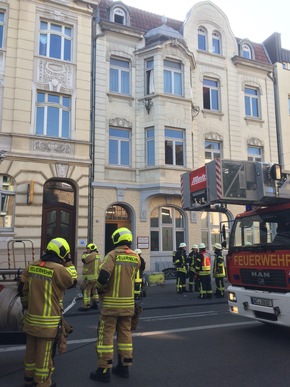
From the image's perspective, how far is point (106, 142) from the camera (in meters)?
16.2

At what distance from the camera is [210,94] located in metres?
19.3

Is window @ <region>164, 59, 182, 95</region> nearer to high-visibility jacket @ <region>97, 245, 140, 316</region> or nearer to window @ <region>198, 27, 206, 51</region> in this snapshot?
window @ <region>198, 27, 206, 51</region>

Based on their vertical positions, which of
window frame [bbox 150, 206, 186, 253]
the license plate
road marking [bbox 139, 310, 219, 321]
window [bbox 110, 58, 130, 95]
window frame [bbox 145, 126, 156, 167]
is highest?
window [bbox 110, 58, 130, 95]

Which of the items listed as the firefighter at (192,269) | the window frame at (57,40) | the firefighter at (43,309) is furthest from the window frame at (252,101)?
the firefighter at (43,309)

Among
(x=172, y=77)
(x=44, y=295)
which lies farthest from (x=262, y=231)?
(x=172, y=77)

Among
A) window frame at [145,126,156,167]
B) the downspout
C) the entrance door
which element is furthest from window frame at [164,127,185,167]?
the entrance door

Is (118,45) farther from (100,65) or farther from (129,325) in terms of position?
Result: (129,325)

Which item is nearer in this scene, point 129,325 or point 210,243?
point 129,325

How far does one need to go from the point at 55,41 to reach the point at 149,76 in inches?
185

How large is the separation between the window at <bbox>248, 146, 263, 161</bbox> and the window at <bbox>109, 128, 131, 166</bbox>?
7349 millimetres

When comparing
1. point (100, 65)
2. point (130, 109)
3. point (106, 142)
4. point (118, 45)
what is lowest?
point (106, 142)

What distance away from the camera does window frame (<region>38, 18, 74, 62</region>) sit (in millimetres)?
15406

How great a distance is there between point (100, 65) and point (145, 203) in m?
6.85

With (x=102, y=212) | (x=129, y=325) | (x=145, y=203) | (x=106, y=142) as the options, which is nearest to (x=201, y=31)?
(x=106, y=142)
